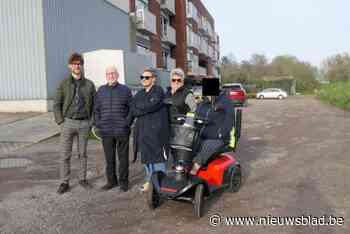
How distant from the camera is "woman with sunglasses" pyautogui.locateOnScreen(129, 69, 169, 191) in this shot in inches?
205

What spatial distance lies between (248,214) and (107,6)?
62.5 feet

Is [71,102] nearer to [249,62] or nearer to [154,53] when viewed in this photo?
[154,53]

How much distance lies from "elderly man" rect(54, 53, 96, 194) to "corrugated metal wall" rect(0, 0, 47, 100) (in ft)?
34.3

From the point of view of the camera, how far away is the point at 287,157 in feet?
27.4

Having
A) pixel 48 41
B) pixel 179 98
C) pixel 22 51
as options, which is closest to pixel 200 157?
pixel 179 98

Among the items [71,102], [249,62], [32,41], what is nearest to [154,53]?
[32,41]

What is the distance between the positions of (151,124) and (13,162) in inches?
171

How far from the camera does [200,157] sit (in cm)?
489

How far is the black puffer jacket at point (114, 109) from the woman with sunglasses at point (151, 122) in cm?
26

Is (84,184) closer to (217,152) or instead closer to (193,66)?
(217,152)

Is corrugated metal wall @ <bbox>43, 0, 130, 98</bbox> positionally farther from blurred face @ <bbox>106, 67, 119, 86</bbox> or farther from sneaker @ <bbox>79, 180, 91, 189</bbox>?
blurred face @ <bbox>106, 67, 119, 86</bbox>

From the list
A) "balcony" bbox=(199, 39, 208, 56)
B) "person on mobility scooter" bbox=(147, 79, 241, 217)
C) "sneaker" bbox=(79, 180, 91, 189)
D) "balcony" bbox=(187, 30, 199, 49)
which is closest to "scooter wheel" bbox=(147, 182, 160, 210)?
"person on mobility scooter" bbox=(147, 79, 241, 217)

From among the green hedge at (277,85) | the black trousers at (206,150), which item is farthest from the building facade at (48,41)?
the green hedge at (277,85)

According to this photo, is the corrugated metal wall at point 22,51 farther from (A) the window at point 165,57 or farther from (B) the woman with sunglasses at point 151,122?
(A) the window at point 165,57
